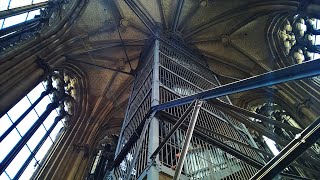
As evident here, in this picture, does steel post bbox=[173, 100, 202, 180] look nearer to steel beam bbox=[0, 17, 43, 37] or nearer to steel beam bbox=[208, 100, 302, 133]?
steel beam bbox=[208, 100, 302, 133]

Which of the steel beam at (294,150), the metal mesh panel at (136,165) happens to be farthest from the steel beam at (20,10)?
the steel beam at (294,150)

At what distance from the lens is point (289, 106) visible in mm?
10859

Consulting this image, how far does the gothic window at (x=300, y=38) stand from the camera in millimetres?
10586

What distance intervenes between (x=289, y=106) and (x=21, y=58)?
9.27m

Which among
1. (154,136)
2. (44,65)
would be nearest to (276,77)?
(154,136)

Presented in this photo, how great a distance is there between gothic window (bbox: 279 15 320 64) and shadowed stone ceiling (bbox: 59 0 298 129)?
3.23 ft

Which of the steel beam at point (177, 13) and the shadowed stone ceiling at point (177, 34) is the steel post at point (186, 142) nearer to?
the shadowed stone ceiling at point (177, 34)

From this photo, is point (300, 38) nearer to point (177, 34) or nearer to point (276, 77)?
point (177, 34)

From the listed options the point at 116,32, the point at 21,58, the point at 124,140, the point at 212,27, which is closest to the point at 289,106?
the point at 212,27

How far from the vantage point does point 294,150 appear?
2090 millimetres

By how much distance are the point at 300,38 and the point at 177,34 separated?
195 inches

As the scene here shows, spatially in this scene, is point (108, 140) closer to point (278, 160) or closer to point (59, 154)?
point (59, 154)

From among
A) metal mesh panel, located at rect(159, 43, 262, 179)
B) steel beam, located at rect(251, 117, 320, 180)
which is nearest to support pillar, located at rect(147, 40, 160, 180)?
metal mesh panel, located at rect(159, 43, 262, 179)

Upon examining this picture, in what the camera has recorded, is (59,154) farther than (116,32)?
No
